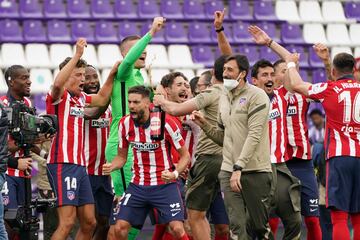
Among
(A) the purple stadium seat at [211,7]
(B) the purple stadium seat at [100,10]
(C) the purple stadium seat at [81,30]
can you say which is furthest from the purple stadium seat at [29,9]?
(A) the purple stadium seat at [211,7]

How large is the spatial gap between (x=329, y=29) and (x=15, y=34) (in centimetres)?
673

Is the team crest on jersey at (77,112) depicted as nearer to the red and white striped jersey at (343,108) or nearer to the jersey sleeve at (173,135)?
the jersey sleeve at (173,135)

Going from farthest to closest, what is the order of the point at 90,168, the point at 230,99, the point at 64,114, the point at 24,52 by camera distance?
1. the point at 24,52
2. the point at 90,168
3. the point at 64,114
4. the point at 230,99

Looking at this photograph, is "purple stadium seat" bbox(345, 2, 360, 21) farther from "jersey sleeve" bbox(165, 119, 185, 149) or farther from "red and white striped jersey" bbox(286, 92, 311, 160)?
"jersey sleeve" bbox(165, 119, 185, 149)

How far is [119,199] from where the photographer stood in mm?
10500

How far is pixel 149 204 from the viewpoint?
1003cm

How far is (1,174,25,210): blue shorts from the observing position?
10.7 meters

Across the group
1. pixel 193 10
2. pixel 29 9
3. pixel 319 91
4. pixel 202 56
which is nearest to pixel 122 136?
pixel 319 91

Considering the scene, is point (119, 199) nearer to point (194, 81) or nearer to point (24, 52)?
point (194, 81)

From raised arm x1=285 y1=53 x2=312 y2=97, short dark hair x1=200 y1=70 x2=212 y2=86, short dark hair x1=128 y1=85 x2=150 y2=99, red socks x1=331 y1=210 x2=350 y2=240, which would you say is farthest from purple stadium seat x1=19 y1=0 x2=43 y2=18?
red socks x1=331 y1=210 x2=350 y2=240

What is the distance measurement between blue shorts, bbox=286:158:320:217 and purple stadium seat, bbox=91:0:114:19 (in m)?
9.53

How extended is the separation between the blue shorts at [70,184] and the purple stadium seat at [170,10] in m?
10.2

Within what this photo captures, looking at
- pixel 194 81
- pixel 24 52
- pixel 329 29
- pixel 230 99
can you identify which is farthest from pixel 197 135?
pixel 329 29

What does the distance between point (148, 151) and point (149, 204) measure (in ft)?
1.78
